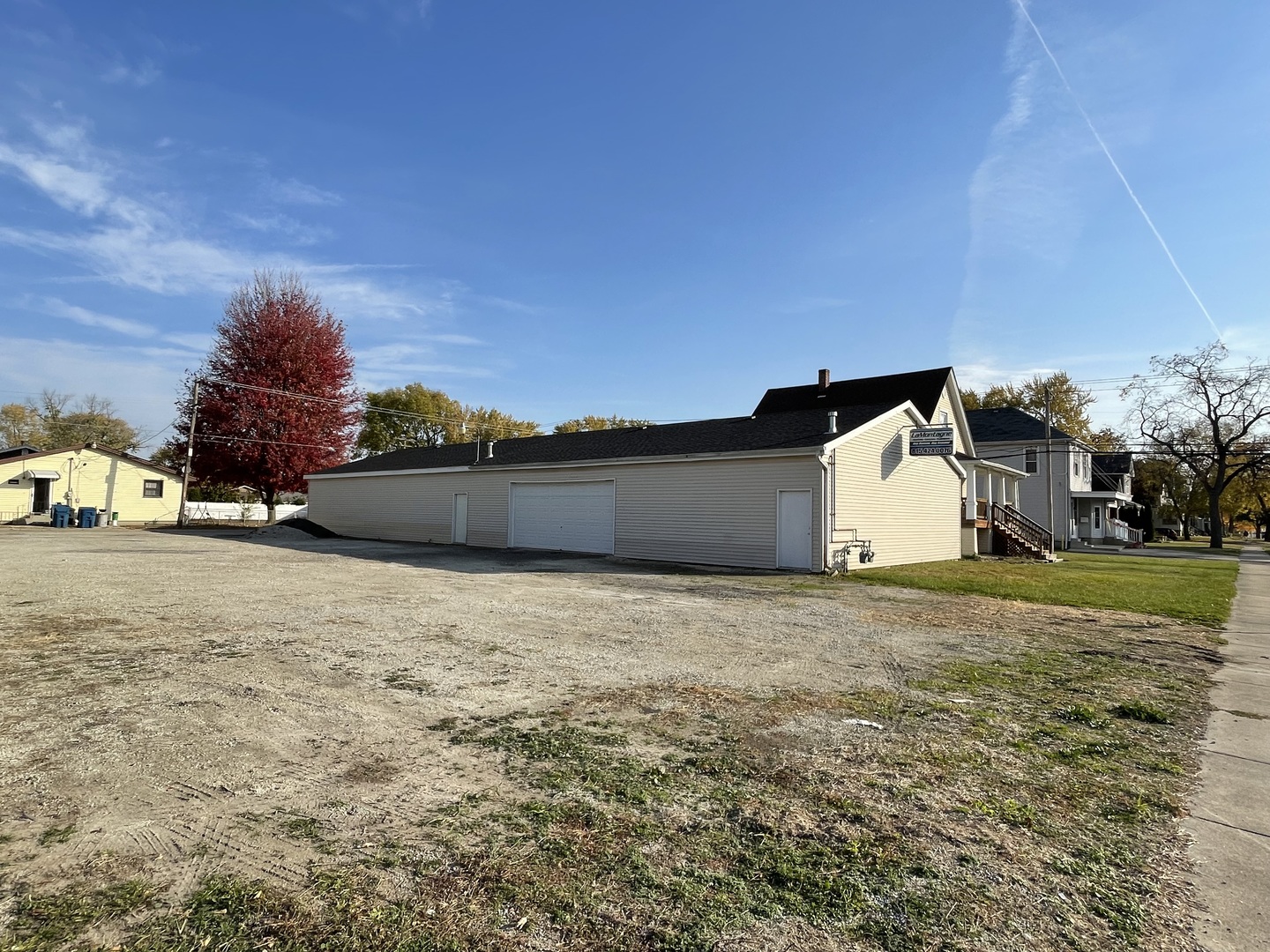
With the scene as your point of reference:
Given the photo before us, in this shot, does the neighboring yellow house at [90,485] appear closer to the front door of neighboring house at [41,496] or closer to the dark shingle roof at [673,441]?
the front door of neighboring house at [41,496]

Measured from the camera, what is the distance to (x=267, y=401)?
34.9m

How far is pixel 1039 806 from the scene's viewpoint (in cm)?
353

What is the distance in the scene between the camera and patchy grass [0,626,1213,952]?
7.91ft

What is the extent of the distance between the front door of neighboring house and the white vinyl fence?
6539mm

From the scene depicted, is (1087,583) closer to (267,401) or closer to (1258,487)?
(267,401)

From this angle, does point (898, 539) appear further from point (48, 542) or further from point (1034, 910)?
point (48, 542)

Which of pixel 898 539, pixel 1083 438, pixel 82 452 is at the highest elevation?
pixel 1083 438

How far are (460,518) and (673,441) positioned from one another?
9257 millimetres

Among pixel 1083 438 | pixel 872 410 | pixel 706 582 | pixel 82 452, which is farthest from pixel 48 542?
pixel 1083 438

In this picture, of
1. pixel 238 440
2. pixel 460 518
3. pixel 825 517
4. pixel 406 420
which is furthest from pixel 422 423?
pixel 825 517

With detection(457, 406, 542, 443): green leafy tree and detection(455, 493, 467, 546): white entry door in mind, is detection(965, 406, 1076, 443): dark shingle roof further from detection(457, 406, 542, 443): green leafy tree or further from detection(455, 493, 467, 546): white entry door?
detection(457, 406, 542, 443): green leafy tree

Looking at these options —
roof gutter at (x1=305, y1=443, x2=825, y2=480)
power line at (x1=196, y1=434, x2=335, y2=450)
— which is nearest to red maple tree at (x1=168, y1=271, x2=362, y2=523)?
power line at (x1=196, y1=434, x2=335, y2=450)

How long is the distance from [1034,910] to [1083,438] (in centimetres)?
6101

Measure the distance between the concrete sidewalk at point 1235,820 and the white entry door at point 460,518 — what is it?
2135 centimetres
